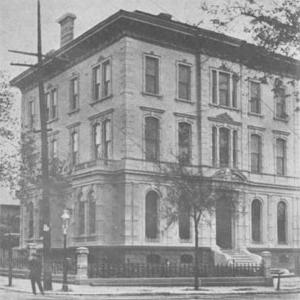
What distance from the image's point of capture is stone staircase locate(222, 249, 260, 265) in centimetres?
3188

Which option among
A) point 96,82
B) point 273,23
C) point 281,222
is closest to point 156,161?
point 96,82

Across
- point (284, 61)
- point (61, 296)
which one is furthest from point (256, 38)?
point (61, 296)

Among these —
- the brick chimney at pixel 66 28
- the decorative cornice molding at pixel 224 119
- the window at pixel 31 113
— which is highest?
the brick chimney at pixel 66 28

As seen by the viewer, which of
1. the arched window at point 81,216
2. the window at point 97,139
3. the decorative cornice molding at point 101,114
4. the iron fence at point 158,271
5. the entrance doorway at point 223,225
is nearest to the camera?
the iron fence at point 158,271

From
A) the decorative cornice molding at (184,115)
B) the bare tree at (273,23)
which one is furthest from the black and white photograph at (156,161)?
the bare tree at (273,23)

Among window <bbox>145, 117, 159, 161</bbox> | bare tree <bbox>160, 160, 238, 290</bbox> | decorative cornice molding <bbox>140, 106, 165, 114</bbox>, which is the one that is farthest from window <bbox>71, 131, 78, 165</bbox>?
bare tree <bbox>160, 160, 238, 290</bbox>

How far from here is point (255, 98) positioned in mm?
35969

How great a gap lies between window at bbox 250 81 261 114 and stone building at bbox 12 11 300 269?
0.17 ft

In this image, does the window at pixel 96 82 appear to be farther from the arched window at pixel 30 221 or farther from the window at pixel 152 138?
the arched window at pixel 30 221

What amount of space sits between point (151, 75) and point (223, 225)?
26.7 ft

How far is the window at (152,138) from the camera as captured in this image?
31.7m

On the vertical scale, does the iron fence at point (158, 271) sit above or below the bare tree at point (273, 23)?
below

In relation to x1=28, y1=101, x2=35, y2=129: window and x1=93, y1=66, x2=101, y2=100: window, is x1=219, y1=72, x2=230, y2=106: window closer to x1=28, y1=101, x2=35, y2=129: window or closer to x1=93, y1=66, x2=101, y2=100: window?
x1=93, y1=66, x2=101, y2=100: window

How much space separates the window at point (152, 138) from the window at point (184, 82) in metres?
2.08
